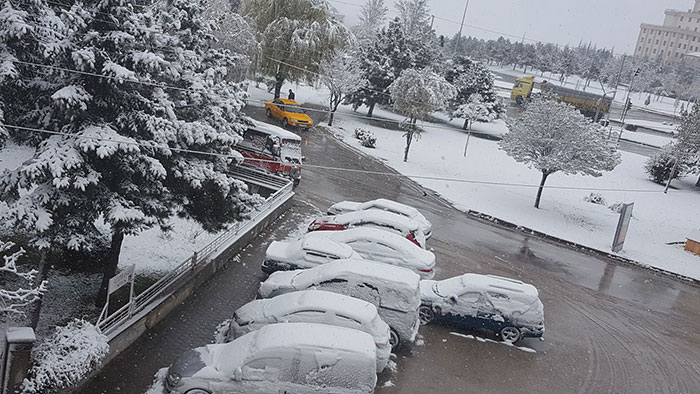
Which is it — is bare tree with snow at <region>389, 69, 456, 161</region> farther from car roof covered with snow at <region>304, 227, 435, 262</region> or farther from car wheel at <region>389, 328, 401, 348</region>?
car wheel at <region>389, 328, 401, 348</region>

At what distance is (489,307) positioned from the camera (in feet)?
44.4

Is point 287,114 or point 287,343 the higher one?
point 287,114

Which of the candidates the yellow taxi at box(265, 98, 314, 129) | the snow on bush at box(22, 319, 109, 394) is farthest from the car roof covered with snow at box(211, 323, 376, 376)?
the yellow taxi at box(265, 98, 314, 129)

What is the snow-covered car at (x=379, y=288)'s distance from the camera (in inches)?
480

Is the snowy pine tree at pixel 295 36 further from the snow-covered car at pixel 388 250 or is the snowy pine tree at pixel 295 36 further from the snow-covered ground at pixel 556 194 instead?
the snow-covered car at pixel 388 250

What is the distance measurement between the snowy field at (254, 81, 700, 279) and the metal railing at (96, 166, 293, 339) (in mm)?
8746

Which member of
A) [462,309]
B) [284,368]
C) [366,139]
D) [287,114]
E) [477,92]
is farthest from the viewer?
[477,92]

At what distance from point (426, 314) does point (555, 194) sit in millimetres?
20056

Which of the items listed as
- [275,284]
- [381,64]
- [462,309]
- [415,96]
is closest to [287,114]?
[415,96]

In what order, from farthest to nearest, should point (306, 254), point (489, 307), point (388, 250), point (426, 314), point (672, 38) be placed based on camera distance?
1. point (672, 38)
2. point (388, 250)
3. point (306, 254)
4. point (426, 314)
5. point (489, 307)

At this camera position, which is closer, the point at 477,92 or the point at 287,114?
the point at 287,114

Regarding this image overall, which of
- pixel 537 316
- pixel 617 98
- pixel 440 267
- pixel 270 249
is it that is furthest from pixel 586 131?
pixel 617 98

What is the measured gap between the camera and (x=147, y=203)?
11008 mm

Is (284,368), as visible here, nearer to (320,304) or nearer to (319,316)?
(319,316)
